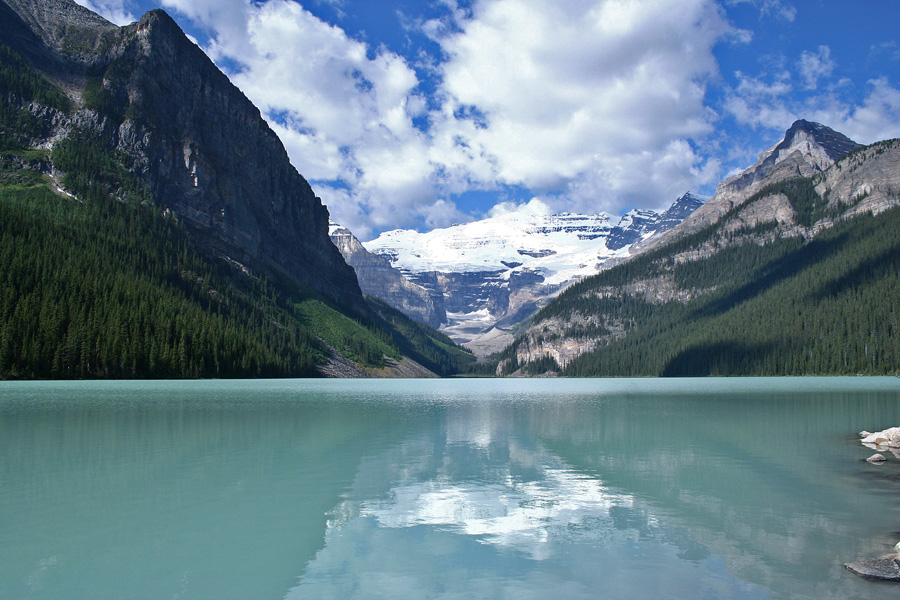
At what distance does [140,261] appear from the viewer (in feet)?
534

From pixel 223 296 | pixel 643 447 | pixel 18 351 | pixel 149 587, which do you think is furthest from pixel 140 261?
pixel 149 587

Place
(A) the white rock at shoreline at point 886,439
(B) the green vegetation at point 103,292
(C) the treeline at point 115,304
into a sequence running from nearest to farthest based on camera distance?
(A) the white rock at shoreline at point 886,439 → (C) the treeline at point 115,304 → (B) the green vegetation at point 103,292

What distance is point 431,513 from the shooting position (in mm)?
23797

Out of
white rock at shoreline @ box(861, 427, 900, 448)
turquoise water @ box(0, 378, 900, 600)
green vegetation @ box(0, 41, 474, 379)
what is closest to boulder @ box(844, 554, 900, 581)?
turquoise water @ box(0, 378, 900, 600)

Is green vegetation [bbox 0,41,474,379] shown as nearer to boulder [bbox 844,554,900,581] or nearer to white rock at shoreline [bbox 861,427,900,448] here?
white rock at shoreline [bbox 861,427,900,448]

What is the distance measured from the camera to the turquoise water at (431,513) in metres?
16.6

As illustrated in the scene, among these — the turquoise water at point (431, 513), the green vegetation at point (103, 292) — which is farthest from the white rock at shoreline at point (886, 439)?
the green vegetation at point (103, 292)

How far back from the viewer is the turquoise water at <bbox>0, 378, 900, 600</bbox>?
1658cm

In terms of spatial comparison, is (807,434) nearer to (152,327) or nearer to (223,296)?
(152,327)

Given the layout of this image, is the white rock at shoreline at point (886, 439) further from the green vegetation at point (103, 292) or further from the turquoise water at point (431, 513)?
the green vegetation at point (103, 292)

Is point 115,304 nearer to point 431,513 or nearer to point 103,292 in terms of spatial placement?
point 103,292

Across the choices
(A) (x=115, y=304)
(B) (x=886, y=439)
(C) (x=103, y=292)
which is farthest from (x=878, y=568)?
(C) (x=103, y=292)

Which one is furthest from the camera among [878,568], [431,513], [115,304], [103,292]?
[103,292]

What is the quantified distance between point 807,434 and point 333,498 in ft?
133
